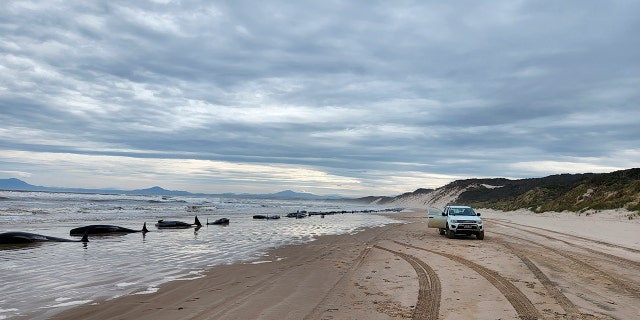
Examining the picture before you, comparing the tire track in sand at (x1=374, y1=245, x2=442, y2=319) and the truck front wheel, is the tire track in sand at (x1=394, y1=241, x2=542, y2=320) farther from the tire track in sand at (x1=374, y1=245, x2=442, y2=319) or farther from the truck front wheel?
the truck front wheel

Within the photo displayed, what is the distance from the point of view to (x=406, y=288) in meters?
9.33

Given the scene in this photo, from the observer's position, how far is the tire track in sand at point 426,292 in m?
7.22

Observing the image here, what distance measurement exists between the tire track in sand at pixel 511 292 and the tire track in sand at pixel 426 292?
1315 mm

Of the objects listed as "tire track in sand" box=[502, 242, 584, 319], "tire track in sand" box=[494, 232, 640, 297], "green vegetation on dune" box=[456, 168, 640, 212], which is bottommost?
"tire track in sand" box=[502, 242, 584, 319]

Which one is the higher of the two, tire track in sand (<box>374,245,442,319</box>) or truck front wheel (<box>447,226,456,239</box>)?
truck front wheel (<box>447,226,456,239</box>)

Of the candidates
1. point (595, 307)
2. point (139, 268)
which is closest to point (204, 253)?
point (139, 268)

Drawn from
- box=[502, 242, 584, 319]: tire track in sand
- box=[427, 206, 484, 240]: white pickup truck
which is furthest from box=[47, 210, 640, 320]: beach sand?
box=[427, 206, 484, 240]: white pickup truck

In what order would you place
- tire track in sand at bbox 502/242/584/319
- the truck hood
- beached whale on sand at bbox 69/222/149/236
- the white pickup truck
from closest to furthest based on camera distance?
tire track in sand at bbox 502/242/584/319
the white pickup truck
beached whale on sand at bbox 69/222/149/236
the truck hood

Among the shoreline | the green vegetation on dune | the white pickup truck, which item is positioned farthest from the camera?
the green vegetation on dune

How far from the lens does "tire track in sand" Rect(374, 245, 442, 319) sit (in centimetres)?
722

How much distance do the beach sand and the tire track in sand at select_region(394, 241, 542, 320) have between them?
0.02 m

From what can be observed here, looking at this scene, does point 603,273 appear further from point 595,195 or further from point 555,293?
point 595,195

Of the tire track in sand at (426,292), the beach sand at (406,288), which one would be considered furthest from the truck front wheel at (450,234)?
the tire track in sand at (426,292)

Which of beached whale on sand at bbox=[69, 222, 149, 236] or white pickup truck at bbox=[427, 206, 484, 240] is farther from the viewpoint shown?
beached whale on sand at bbox=[69, 222, 149, 236]
